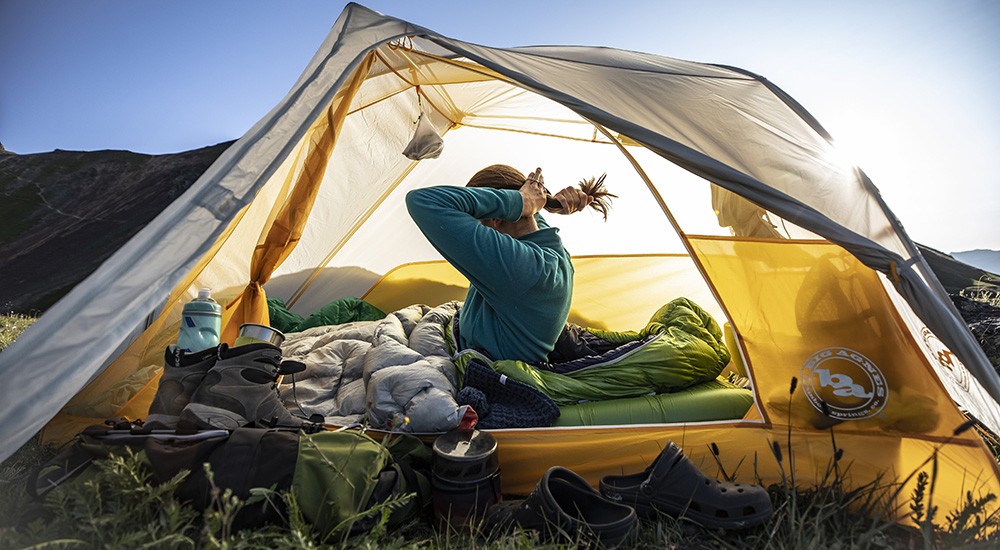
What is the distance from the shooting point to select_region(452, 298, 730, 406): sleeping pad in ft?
5.58

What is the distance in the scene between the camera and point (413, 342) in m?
1.93

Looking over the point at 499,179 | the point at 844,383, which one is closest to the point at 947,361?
the point at 844,383

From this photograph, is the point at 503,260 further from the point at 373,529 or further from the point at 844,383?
the point at 844,383

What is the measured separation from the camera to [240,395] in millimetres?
1360

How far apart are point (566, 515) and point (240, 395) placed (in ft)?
2.83

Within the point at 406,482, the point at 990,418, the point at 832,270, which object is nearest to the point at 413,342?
the point at 406,482

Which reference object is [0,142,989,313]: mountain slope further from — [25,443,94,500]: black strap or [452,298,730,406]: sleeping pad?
[452,298,730,406]: sleeping pad

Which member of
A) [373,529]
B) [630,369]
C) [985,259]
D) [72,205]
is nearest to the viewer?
[373,529]

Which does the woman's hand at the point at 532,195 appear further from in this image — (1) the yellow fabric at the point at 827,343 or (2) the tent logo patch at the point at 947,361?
(2) the tent logo patch at the point at 947,361

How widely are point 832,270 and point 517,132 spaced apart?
81.7 inches

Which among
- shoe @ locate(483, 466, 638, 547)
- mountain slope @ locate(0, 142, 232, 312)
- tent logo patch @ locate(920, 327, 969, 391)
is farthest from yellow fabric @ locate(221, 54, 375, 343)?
mountain slope @ locate(0, 142, 232, 312)

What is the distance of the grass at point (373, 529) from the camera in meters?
0.95

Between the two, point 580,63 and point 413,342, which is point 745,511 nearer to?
point 413,342

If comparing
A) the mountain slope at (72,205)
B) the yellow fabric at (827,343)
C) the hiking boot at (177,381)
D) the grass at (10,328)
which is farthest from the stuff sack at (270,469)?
the mountain slope at (72,205)
